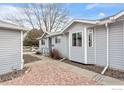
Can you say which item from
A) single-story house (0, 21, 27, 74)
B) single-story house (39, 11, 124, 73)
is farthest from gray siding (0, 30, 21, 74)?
single-story house (39, 11, 124, 73)

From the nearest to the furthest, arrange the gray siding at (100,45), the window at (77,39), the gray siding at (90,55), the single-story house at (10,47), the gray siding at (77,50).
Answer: the single-story house at (10,47), the gray siding at (100,45), the gray siding at (90,55), the gray siding at (77,50), the window at (77,39)

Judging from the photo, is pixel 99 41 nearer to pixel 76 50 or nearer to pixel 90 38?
pixel 90 38

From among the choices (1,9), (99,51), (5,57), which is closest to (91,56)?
(99,51)

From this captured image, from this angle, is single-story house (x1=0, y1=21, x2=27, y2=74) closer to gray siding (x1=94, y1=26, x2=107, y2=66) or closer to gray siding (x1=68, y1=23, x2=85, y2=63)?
gray siding (x1=68, y1=23, x2=85, y2=63)

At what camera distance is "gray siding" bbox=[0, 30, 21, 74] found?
6.90 meters

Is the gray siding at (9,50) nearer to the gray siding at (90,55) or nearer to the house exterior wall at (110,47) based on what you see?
the gray siding at (90,55)

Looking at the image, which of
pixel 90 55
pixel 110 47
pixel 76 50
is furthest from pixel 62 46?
pixel 110 47

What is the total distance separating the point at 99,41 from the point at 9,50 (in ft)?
15.2

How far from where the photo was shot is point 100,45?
8.97m

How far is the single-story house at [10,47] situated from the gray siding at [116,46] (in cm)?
409

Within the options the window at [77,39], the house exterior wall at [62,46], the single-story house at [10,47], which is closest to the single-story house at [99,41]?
the window at [77,39]

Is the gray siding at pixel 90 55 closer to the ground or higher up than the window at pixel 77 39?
closer to the ground

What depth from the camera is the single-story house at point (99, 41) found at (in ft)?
24.9
